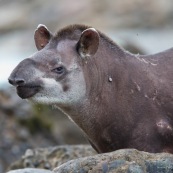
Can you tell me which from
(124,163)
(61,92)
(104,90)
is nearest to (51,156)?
(104,90)

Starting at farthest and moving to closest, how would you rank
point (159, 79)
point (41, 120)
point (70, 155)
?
point (41, 120) → point (70, 155) → point (159, 79)

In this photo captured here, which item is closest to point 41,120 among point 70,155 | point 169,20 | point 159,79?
point 70,155

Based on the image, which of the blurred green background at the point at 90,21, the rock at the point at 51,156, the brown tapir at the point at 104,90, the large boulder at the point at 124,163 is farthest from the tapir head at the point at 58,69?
the blurred green background at the point at 90,21

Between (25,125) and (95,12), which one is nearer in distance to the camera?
(25,125)

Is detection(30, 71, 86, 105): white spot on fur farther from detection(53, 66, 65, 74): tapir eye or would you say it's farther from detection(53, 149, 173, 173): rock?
detection(53, 149, 173, 173): rock

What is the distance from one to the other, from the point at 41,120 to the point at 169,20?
1895 cm

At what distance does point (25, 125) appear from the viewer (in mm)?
18156

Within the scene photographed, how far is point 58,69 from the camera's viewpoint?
11.3 metres

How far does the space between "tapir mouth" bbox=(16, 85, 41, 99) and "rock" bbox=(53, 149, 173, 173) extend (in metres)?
1.13

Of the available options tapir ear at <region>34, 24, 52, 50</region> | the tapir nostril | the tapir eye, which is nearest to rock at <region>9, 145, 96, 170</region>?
tapir ear at <region>34, 24, 52, 50</region>

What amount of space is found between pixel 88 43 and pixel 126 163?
80.0 inches

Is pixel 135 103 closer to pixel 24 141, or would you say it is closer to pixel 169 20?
pixel 24 141

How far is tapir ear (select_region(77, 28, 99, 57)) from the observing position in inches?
452

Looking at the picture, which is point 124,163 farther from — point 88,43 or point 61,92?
point 88,43
